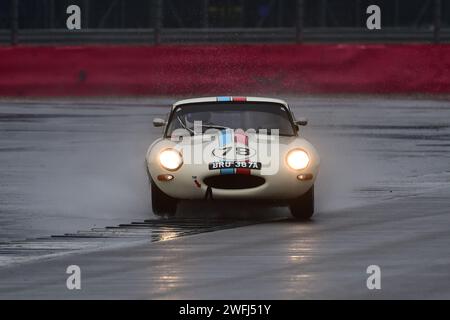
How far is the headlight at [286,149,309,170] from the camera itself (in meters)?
14.7

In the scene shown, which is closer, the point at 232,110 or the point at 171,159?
the point at 171,159

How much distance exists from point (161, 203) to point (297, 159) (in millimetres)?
1380

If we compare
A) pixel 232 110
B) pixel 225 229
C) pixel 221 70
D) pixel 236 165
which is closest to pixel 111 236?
pixel 225 229

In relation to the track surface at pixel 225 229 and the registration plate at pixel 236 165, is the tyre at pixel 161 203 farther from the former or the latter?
the registration plate at pixel 236 165

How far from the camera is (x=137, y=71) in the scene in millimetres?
36844

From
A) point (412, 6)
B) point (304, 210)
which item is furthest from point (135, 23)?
point (304, 210)

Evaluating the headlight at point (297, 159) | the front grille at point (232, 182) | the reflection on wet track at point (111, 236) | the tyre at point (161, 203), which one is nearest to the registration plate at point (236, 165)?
the front grille at point (232, 182)

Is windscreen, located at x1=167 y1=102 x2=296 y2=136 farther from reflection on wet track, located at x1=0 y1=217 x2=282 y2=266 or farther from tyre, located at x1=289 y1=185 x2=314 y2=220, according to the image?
reflection on wet track, located at x1=0 y1=217 x2=282 y2=266

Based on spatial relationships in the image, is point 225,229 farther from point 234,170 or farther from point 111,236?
point 111,236

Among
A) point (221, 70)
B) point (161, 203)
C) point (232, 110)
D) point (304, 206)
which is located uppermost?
point (221, 70)

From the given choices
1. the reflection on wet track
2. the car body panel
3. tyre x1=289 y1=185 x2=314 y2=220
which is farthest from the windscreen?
the reflection on wet track

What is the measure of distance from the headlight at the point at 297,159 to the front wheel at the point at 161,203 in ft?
3.91

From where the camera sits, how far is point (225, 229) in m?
14.1

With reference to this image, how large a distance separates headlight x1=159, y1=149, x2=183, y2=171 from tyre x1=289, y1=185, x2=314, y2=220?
112 cm
